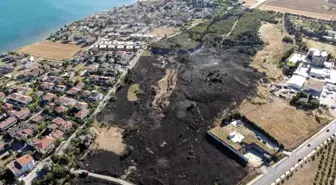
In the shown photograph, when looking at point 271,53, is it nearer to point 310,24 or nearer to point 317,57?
point 317,57

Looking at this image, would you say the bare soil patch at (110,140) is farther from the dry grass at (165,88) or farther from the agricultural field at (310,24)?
the agricultural field at (310,24)

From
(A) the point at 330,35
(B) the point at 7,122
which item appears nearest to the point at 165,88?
(B) the point at 7,122

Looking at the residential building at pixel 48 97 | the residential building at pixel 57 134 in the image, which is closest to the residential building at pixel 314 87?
the residential building at pixel 57 134

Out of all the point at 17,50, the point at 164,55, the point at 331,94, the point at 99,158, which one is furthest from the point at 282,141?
the point at 17,50

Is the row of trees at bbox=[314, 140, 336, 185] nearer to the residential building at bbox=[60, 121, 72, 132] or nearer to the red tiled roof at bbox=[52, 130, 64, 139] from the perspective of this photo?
the residential building at bbox=[60, 121, 72, 132]

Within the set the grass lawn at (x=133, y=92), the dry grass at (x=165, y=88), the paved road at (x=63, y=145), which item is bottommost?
the dry grass at (x=165, y=88)

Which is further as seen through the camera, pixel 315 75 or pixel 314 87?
pixel 315 75

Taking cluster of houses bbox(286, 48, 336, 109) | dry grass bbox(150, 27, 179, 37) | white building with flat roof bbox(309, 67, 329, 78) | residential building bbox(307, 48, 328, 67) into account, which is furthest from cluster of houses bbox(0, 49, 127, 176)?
residential building bbox(307, 48, 328, 67)

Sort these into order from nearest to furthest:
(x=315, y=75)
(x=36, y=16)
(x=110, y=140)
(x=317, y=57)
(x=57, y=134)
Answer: (x=57, y=134) < (x=110, y=140) < (x=315, y=75) < (x=317, y=57) < (x=36, y=16)

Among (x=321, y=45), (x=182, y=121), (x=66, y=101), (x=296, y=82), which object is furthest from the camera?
(x=321, y=45)
